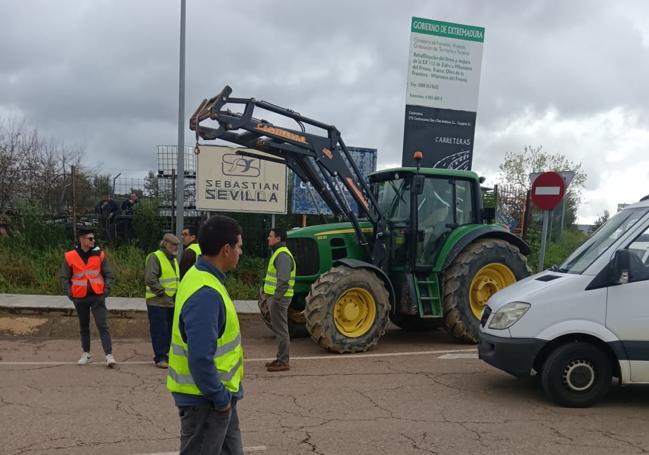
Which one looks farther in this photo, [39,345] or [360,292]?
[39,345]

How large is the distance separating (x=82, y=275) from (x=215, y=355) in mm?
5128

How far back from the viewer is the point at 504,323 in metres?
5.73

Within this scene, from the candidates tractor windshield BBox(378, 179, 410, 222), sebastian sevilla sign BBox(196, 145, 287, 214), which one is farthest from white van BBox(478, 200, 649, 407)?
sebastian sevilla sign BBox(196, 145, 287, 214)

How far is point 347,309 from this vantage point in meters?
8.04

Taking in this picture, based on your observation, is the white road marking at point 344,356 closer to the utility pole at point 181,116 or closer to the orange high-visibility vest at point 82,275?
the orange high-visibility vest at point 82,275

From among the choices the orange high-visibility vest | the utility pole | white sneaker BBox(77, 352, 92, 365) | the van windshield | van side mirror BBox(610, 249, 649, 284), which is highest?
the utility pole

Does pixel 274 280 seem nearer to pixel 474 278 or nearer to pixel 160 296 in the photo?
pixel 160 296

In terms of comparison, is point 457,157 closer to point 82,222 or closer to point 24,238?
point 82,222

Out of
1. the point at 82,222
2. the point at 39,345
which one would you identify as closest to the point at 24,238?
the point at 82,222

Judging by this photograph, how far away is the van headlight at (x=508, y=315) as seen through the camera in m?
5.62

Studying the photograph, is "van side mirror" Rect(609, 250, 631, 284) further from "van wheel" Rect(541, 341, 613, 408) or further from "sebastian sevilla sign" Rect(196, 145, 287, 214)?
"sebastian sevilla sign" Rect(196, 145, 287, 214)

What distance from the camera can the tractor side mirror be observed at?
832cm

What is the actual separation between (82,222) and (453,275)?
1003cm

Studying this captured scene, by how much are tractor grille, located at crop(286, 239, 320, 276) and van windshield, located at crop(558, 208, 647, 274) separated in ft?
12.5
